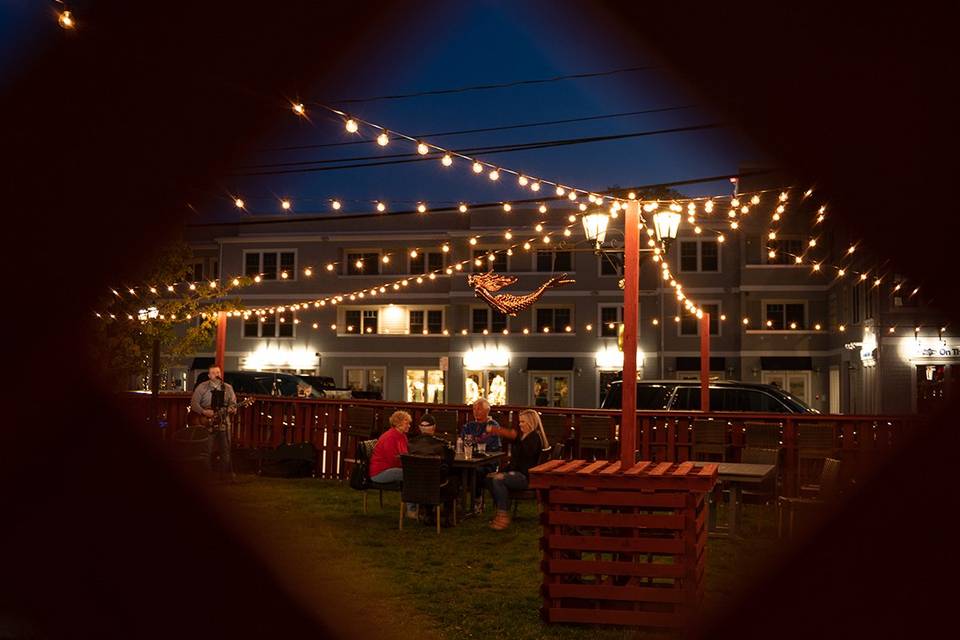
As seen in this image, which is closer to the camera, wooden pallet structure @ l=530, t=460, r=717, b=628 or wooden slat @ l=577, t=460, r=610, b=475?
wooden pallet structure @ l=530, t=460, r=717, b=628

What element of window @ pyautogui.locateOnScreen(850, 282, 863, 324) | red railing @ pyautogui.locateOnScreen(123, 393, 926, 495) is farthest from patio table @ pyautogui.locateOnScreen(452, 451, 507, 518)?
window @ pyautogui.locateOnScreen(850, 282, 863, 324)

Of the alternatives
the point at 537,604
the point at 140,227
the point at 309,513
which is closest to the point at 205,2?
the point at 140,227

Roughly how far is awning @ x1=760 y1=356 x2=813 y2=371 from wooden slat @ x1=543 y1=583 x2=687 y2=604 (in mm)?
32482

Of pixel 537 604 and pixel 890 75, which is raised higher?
pixel 890 75

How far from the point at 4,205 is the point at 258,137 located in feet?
39.9

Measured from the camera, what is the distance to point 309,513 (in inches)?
495

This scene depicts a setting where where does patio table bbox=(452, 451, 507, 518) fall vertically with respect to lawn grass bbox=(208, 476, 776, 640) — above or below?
above

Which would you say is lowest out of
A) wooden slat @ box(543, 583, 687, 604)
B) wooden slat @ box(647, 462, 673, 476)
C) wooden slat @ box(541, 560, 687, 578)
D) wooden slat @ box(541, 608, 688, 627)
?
wooden slat @ box(541, 608, 688, 627)

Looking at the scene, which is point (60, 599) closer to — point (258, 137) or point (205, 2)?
point (205, 2)

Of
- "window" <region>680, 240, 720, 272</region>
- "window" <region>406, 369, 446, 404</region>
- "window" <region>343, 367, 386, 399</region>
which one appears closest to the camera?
"window" <region>680, 240, 720, 272</region>

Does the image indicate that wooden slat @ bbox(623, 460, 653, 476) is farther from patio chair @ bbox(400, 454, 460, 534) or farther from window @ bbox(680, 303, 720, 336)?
window @ bbox(680, 303, 720, 336)

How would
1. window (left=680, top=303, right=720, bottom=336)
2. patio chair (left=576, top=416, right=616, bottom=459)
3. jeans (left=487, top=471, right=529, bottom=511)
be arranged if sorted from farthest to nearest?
1. window (left=680, top=303, right=720, bottom=336)
2. patio chair (left=576, top=416, right=616, bottom=459)
3. jeans (left=487, top=471, right=529, bottom=511)

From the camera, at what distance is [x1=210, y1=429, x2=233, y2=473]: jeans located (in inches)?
610

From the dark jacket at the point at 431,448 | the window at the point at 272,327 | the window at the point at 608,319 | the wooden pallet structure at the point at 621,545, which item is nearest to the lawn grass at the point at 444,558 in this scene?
the wooden pallet structure at the point at 621,545
